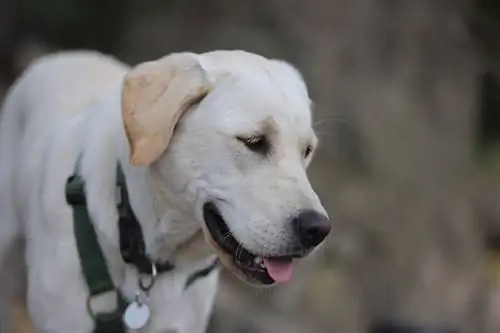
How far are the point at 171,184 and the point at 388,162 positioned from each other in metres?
3.39

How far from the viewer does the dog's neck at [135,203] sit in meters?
3.43

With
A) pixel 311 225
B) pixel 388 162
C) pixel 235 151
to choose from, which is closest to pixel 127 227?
pixel 235 151

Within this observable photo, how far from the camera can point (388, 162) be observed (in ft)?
21.7

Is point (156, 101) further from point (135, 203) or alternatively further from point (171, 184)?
point (135, 203)

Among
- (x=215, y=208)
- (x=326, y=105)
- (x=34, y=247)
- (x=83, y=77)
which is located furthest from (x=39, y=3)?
(x=215, y=208)

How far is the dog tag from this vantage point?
3545 mm

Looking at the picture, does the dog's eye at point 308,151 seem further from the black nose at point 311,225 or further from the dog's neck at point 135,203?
the dog's neck at point 135,203

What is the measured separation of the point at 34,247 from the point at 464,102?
363 centimetres

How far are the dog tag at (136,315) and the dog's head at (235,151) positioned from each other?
367 millimetres

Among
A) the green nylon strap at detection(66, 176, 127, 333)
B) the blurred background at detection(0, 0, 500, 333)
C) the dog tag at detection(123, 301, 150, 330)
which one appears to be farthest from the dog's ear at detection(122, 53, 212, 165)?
the blurred background at detection(0, 0, 500, 333)

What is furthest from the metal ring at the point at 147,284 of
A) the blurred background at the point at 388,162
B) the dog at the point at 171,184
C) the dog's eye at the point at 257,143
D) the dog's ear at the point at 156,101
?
the blurred background at the point at 388,162

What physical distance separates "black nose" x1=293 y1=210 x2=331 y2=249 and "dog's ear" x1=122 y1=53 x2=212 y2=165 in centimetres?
37

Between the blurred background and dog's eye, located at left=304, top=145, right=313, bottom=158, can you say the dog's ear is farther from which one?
the blurred background

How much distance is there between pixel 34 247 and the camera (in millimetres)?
3744
